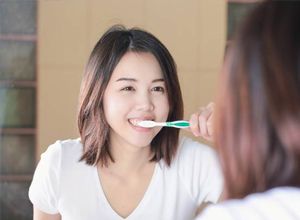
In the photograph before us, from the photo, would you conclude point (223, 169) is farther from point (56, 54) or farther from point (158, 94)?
point (56, 54)

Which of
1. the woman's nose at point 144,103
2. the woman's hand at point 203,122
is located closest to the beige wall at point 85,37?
the woman's nose at point 144,103

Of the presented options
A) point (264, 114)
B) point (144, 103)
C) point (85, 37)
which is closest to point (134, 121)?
point (144, 103)

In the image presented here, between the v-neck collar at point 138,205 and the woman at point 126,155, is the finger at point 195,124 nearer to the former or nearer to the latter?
the woman at point 126,155

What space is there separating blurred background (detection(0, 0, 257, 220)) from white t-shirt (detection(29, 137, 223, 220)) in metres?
0.83

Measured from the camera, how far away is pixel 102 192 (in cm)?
129

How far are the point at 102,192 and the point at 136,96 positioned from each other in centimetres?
29

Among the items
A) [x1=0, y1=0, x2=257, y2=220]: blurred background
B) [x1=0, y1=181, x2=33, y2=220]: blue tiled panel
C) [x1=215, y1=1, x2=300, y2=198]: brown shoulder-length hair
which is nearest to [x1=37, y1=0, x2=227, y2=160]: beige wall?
[x1=0, y1=0, x2=257, y2=220]: blurred background

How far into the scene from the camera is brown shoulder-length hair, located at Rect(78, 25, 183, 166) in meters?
1.27

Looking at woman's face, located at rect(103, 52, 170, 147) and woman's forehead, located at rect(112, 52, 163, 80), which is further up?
woman's forehead, located at rect(112, 52, 163, 80)

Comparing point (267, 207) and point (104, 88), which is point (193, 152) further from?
point (267, 207)

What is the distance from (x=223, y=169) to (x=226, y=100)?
0.09m

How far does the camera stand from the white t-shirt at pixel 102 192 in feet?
4.19

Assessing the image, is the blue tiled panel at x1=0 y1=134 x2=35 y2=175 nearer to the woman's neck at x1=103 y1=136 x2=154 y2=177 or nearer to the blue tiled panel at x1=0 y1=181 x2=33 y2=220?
the blue tiled panel at x1=0 y1=181 x2=33 y2=220

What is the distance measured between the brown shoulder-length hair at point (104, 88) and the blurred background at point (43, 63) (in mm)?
813
